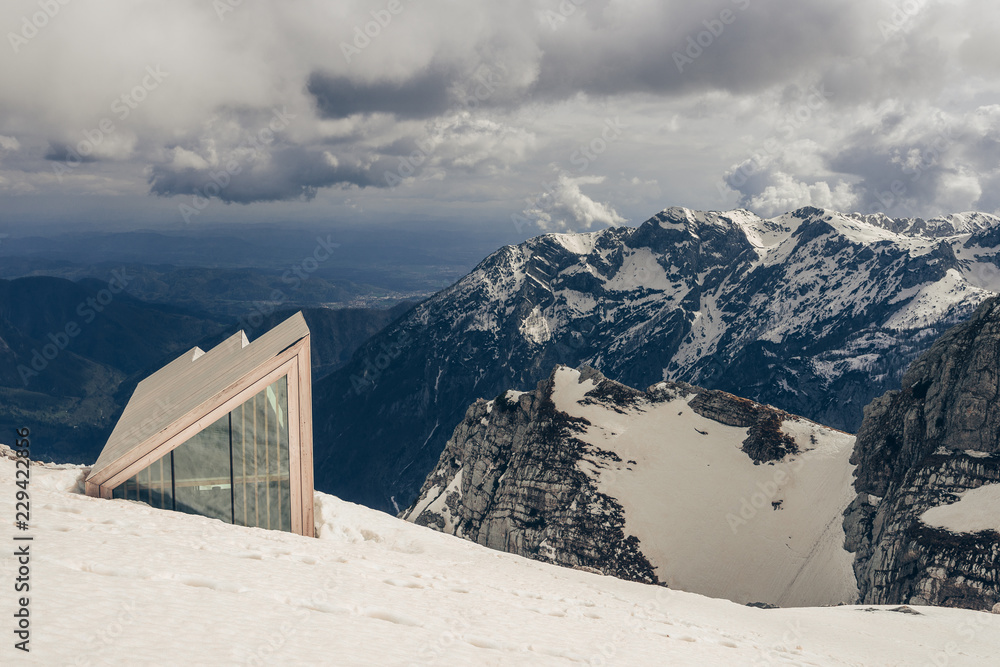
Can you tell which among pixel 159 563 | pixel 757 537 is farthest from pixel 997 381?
pixel 159 563

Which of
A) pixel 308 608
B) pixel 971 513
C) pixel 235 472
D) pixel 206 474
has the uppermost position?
pixel 235 472

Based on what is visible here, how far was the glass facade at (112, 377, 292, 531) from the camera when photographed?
26.2m

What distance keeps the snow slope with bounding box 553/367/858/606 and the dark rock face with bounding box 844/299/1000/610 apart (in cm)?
507

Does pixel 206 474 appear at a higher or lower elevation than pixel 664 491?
higher

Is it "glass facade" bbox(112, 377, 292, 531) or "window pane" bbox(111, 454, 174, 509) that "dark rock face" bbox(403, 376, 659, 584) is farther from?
"window pane" bbox(111, 454, 174, 509)

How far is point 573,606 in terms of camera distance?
2252 centimetres

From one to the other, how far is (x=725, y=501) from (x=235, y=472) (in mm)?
92184

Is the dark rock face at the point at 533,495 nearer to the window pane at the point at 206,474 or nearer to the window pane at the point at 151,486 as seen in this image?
the window pane at the point at 206,474

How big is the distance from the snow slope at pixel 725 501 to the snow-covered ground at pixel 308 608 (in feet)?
196

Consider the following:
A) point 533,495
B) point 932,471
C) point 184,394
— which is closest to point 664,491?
point 533,495

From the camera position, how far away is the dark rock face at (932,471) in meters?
65.1

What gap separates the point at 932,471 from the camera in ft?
256

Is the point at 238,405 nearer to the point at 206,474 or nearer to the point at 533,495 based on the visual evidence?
the point at 206,474

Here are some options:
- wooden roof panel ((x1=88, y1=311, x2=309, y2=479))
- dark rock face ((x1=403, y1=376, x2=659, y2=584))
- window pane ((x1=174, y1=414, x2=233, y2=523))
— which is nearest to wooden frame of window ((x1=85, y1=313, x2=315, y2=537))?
wooden roof panel ((x1=88, y1=311, x2=309, y2=479))
